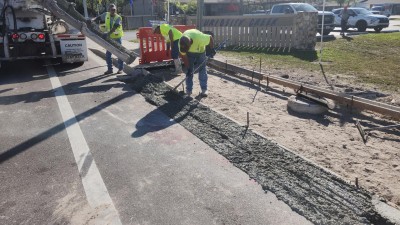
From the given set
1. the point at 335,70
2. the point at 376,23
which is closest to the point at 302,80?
the point at 335,70

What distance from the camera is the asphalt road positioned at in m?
3.20

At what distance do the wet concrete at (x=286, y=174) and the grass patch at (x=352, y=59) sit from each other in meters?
4.45

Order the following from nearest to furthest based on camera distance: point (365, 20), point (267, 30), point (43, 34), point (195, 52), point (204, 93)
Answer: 1. point (195, 52)
2. point (204, 93)
3. point (43, 34)
4. point (267, 30)
5. point (365, 20)

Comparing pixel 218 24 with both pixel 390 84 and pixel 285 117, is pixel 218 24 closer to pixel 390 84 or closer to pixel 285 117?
pixel 390 84

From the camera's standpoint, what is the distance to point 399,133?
16.6 feet

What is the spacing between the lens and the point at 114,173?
3.98 metres

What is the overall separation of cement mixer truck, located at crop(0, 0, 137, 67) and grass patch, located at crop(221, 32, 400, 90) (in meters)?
4.83

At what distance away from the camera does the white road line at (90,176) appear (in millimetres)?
Answer: 3203

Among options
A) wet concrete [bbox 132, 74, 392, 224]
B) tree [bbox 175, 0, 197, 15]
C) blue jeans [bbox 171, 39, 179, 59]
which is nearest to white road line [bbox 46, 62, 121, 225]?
wet concrete [bbox 132, 74, 392, 224]

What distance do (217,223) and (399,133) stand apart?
3631 mm

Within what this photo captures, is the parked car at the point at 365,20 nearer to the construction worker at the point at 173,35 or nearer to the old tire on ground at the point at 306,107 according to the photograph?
the construction worker at the point at 173,35

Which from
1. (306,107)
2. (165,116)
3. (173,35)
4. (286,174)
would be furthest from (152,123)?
(173,35)

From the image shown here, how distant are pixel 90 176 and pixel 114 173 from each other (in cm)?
28

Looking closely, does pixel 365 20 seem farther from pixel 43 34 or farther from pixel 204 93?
pixel 43 34
